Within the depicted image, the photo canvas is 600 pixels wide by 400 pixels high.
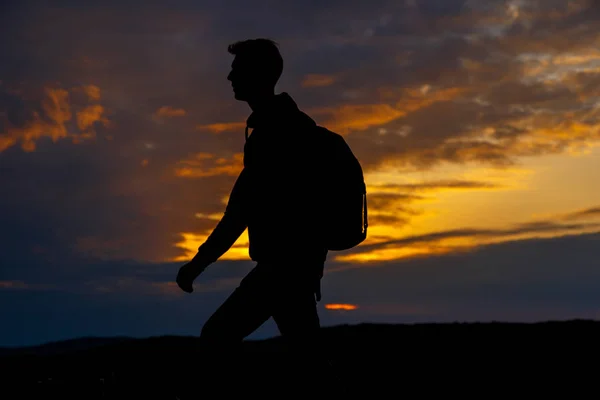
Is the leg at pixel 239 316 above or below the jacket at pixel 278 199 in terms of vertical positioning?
below

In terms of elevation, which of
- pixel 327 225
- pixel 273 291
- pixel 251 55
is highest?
pixel 251 55

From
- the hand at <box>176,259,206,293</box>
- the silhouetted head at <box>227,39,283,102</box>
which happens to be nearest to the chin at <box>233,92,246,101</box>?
the silhouetted head at <box>227,39,283,102</box>

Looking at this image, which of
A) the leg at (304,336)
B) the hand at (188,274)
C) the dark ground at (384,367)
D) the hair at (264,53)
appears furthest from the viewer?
the dark ground at (384,367)

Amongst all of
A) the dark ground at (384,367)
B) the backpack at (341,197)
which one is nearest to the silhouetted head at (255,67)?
the backpack at (341,197)

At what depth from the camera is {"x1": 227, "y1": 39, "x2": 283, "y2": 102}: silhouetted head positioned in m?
5.00

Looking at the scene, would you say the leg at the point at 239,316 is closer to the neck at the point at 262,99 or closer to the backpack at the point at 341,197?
the backpack at the point at 341,197

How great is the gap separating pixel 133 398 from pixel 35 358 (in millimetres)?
6894

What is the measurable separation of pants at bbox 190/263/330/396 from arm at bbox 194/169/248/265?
236mm

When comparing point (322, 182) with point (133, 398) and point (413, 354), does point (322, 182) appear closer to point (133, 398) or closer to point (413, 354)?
point (133, 398)

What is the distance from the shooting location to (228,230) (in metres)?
4.90

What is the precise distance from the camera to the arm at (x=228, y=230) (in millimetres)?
Result: 4891

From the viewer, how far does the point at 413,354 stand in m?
11.2

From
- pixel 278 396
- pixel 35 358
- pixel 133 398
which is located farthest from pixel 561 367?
pixel 35 358

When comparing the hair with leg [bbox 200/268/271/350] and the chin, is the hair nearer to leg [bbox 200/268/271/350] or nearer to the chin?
the chin
